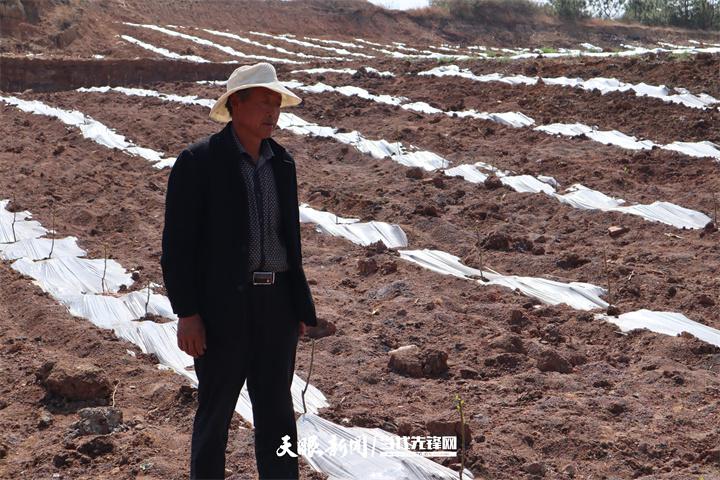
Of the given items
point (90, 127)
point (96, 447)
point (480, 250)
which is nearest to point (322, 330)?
point (96, 447)

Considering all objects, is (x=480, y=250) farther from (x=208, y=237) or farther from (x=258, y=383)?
(x=208, y=237)

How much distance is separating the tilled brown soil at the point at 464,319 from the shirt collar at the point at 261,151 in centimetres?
127

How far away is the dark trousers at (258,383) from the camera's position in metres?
2.85

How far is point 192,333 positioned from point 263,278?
290mm

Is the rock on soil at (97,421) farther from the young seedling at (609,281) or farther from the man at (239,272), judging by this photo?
the young seedling at (609,281)

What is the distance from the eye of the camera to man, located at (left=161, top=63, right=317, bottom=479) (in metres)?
2.81

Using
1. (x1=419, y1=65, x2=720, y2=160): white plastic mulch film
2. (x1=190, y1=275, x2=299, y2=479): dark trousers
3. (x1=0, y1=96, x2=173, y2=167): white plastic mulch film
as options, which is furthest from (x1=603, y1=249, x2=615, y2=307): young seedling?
(x1=0, y1=96, x2=173, y2=167): white plastic mulch film

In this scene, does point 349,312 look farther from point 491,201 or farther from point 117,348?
point 491,201

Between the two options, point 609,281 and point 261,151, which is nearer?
point 261,151

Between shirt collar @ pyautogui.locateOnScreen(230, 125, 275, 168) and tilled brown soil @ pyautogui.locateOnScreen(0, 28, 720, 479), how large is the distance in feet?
4.17

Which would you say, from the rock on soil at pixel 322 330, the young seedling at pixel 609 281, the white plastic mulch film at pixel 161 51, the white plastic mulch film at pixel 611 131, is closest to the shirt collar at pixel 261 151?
the rock on soil at pixel 322 330

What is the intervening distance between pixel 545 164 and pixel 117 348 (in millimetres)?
5200

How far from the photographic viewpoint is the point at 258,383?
2.93 meters

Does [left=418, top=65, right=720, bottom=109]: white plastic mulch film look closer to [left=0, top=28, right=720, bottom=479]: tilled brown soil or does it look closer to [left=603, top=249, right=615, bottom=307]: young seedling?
[left=0, top=28, right=720, bottom=479]: tilled brown soil
